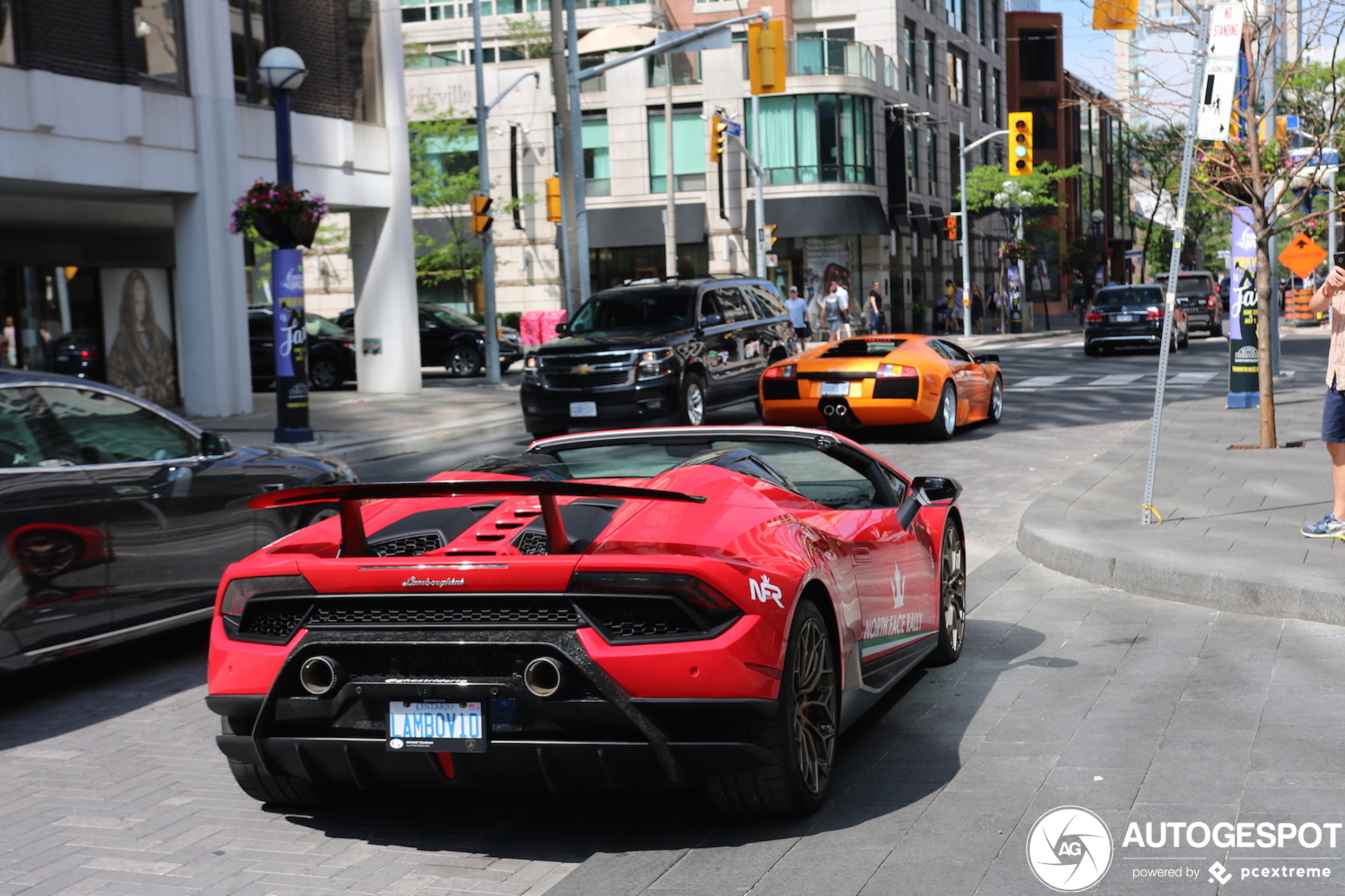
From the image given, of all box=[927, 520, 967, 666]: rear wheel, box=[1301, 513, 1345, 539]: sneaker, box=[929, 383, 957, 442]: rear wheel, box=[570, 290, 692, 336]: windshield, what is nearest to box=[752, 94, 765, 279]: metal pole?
box=[570, 290, 692, 336]: windshield

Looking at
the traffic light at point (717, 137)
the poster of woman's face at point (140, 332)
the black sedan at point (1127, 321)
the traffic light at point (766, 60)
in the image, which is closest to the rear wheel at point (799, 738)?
the traffic light at point (766, 60)

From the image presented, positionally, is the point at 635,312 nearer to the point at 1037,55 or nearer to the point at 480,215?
the point at 480,215

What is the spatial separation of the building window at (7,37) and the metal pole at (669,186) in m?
26.4

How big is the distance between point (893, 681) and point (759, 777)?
1.44m

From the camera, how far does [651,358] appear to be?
1784 cm

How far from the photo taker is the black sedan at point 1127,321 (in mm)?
33344

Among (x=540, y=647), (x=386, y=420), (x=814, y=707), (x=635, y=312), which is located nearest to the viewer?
(x=540, y=647)

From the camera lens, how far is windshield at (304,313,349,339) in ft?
105

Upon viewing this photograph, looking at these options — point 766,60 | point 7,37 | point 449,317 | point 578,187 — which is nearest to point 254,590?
point 7,37

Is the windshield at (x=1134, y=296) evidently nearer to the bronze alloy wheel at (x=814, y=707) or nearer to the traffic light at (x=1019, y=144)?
the traffic light at (x=1019, y=144)

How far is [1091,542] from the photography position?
30.6ft

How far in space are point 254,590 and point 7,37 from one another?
1908 centimetres

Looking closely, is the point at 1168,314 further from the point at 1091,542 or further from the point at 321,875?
the point at 321,875

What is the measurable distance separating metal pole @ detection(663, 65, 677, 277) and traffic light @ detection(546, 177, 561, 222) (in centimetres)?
767
